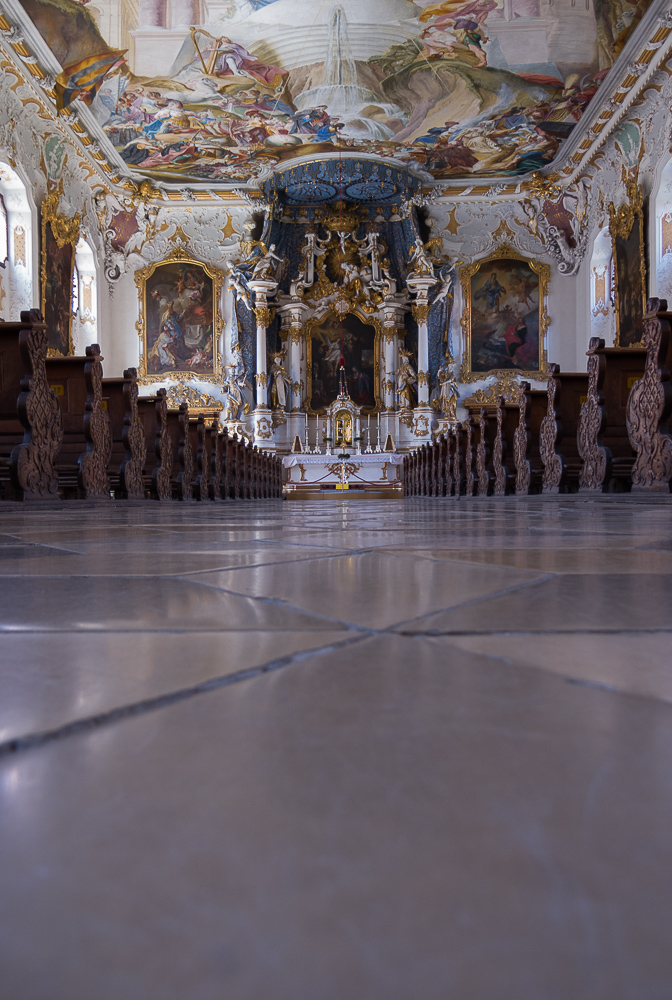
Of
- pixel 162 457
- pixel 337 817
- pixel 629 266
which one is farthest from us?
pixel 629 266

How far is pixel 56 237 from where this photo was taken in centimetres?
1030

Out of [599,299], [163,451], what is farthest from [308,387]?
[163,451]

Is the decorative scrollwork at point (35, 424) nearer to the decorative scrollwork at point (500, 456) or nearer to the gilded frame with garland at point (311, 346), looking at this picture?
the decorative scrollwork at point (500, 456)

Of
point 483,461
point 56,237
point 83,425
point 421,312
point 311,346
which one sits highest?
point 56,237

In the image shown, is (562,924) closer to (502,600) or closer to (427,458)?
(502,600)

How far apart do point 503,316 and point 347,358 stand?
9.93 ft

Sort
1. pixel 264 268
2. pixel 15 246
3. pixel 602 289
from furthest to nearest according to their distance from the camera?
1. pixel 264 268
2. pixel 602 289
3. pixel 15 246

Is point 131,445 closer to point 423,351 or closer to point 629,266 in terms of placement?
point 629,266

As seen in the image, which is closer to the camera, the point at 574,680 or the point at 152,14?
the point at 574,680

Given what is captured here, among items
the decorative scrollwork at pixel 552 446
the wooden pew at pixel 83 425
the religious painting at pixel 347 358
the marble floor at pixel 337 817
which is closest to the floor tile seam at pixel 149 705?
the marble floor at pixel 337 817

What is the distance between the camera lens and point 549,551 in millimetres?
1003

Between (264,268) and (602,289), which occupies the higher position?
(264,268)

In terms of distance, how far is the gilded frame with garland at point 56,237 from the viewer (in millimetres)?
9805

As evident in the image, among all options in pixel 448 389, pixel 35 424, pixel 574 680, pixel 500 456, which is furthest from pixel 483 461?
pixel 448 389
